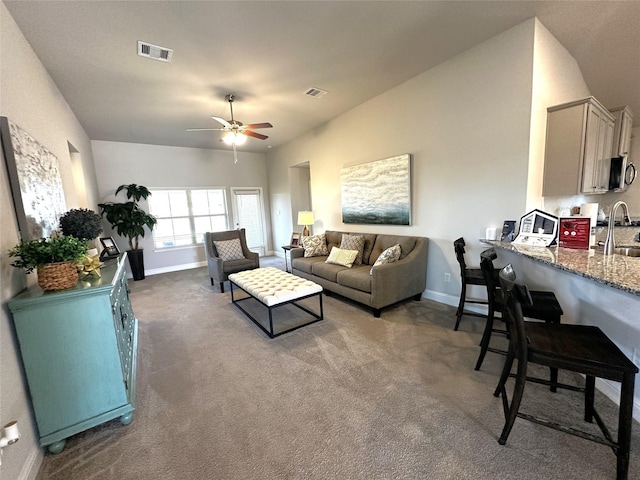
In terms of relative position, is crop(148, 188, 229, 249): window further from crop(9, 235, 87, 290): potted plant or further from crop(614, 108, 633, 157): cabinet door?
crop(614, 108, 633, 157): cabinet door

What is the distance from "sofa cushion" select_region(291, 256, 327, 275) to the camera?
4274mm

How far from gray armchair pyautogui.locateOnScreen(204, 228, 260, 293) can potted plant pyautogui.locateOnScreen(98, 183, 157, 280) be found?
169 cm

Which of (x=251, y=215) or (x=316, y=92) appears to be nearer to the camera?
(x=316, y=92)

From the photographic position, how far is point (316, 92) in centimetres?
365

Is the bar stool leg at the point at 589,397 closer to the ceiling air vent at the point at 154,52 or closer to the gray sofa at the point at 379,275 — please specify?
the gray sofa at the point at 379,275

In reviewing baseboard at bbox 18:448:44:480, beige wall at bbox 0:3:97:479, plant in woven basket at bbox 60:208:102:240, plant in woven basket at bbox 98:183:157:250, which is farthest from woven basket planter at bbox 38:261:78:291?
plant in woven basket at bbox 98:183:157:250

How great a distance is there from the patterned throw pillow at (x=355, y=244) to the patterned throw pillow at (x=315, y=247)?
52 cm

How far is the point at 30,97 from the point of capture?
7.10 ft

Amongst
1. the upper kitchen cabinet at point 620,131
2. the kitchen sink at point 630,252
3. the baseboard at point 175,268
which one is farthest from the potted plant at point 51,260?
the upper kitchen cabinet at point 620,131

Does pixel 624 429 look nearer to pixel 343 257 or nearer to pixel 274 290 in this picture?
pixel 274 290

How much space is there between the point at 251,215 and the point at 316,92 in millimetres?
4278

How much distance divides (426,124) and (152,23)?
303 cm

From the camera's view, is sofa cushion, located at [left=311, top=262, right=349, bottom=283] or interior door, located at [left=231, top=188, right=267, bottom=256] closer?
sofa cushion, located at [left=311, top=262, right=349, bottom=283]

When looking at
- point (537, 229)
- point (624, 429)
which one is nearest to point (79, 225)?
point (624, 429)
